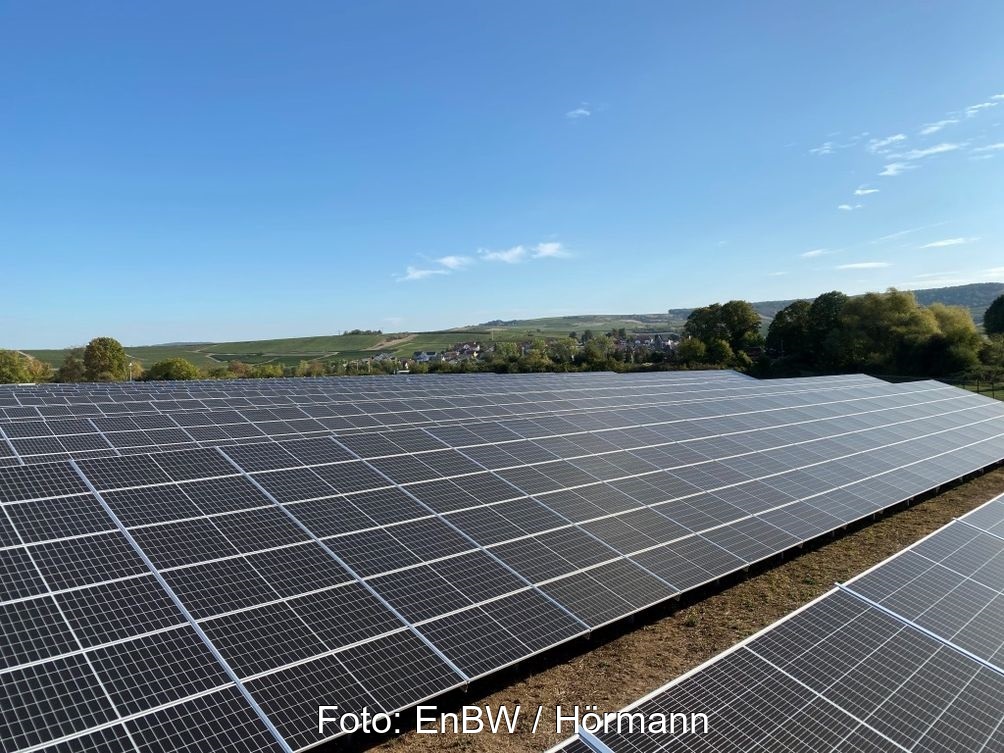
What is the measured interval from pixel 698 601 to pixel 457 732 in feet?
24.4

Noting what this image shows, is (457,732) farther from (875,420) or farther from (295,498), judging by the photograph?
(875,420)

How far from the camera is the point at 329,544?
11.7m

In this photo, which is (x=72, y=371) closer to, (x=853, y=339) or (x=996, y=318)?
(x=853, y=339)

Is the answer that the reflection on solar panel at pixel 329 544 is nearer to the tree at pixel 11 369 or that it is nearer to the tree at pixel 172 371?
the tree at pixel 172 371

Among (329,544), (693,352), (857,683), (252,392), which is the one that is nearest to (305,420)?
(252,392)

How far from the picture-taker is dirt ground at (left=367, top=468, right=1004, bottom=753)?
9.41 metres

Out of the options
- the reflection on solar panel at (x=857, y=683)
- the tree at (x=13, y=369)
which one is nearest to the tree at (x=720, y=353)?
the reflection on solar panel at (x=857, y=683)

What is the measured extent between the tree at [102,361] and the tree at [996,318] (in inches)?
5559

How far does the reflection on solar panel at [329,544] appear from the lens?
7844mm

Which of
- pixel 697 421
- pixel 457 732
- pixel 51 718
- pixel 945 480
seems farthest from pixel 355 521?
pixel 945 480

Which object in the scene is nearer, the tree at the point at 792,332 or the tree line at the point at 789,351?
the tree line at the point at 789,351

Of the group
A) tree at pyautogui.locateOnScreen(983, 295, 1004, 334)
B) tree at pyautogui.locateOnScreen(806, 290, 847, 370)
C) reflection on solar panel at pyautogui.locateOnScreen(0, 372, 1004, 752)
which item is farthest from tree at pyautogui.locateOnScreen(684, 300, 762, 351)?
reflection on solar panel at pyautogui.locateOnScreen(0, 372, 1004, 752)

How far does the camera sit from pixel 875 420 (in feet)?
104

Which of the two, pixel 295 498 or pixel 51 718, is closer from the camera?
pixel 51 718
